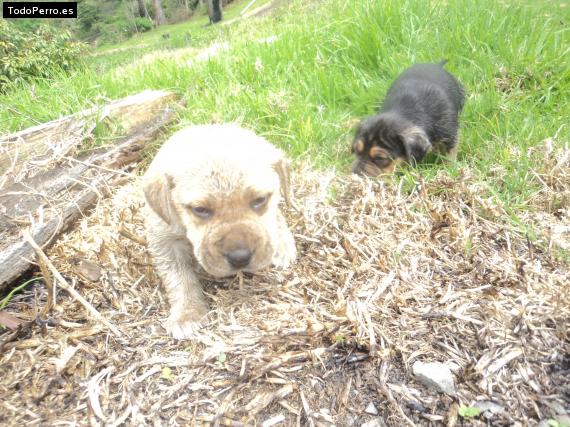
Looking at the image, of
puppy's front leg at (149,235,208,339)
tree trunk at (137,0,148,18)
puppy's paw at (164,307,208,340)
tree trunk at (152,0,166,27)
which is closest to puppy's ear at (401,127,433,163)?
puppy's front leg at (149,235,208,339)

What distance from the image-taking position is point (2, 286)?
268 cm

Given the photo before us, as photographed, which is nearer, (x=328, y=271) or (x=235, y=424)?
(x=235, y=424)

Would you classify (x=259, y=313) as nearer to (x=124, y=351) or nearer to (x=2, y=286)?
(x=124, y=351)

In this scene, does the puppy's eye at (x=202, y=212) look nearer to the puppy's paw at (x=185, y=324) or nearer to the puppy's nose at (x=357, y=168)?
the puppy's paw at (x=185, y=324)

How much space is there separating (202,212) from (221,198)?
163mm

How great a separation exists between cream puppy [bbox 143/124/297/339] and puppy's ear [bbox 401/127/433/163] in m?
1.72

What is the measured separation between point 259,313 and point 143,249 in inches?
45.6

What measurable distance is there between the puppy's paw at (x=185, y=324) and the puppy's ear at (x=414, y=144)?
258 cm

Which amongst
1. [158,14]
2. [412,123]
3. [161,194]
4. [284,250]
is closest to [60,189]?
[161,194]

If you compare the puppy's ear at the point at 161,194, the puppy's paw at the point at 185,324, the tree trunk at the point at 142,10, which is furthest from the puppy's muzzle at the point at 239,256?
the tree trunk at the point at 142,10

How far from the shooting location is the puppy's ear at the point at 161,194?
270 centimetres

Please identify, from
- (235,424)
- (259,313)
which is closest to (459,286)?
(259,313)

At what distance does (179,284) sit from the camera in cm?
278

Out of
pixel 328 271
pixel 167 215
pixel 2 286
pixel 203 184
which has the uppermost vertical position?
pixel 203 184
